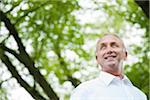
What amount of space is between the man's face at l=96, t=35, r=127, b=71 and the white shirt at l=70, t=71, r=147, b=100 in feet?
0.25

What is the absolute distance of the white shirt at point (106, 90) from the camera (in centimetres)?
338

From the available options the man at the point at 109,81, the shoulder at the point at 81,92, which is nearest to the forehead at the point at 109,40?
the man at the point at 109,81

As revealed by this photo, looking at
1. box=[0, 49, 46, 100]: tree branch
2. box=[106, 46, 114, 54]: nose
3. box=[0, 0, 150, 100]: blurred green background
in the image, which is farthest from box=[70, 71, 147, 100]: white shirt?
box=[0, 49, 46, 100]: tree branch

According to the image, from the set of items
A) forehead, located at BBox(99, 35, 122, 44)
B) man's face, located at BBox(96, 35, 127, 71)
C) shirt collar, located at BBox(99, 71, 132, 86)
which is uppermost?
forehead, located at BBox(99, 35, 122, 44)

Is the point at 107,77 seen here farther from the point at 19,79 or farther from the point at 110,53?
the point at 19,79

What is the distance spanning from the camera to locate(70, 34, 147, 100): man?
3397 mm

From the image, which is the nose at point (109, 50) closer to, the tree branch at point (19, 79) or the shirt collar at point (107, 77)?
the shirt collar at point (107, 77)

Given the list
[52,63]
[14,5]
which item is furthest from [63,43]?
[14,5]

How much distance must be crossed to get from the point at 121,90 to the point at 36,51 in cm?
501

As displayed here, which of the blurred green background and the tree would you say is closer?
the tree

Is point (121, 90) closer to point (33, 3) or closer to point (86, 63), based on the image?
point (33, 3)

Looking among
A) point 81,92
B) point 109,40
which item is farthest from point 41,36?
point 81,92

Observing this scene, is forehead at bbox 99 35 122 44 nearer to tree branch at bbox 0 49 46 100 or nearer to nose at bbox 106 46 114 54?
nose at bbox 106 46 114 54

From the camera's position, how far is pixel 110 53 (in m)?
3.61
